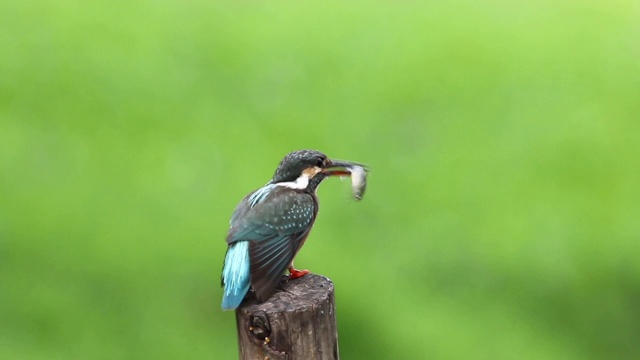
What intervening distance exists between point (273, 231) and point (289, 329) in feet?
1.35

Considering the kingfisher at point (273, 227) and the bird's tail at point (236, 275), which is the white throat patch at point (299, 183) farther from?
the bird's tail at point (236, 275)

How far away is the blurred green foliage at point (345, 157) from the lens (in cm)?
449

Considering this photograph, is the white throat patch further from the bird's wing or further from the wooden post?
the wooden post

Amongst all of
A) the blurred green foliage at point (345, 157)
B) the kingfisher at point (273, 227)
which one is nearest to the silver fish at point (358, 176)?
the kingfisher at point (273, 227)

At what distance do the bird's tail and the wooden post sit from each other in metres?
0.04

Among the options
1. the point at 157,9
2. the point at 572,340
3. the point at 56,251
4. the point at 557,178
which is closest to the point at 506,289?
the point at 572,340

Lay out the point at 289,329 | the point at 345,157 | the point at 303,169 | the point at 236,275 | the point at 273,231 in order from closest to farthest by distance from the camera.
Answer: the point at 289,329
the point at 236,275
the point at 273,231
the point at 303,169
the point at 345,157

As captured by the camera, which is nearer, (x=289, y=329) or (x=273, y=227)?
(x=289, y=329)

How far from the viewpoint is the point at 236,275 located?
104 inches

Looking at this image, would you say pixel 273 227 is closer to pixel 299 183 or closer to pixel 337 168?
pixel 299 183

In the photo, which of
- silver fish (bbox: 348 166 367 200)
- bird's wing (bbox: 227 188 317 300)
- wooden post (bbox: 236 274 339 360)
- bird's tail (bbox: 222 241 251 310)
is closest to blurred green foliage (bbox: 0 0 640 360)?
silver fish (bbox: 348 166 367 200)

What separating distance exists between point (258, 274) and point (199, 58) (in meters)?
3.22

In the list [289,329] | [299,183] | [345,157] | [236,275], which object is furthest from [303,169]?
[345,157]

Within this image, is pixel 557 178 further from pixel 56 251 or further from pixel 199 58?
pixel 56 251
